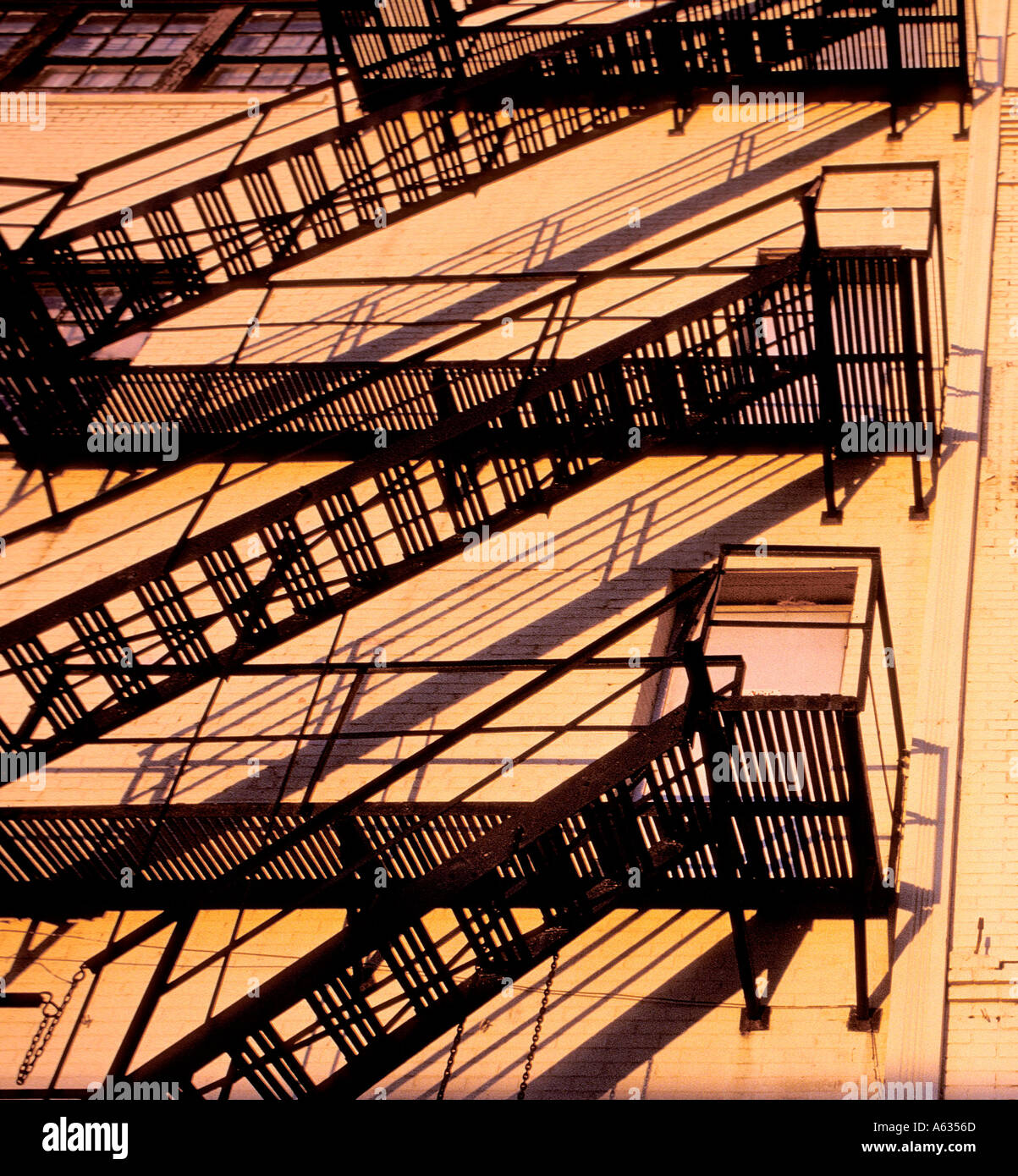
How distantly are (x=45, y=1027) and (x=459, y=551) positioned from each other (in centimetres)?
609

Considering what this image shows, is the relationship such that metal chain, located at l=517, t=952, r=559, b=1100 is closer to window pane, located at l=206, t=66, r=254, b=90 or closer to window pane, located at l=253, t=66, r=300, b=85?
window pane, located at l=253, t=66, r=300, b=85

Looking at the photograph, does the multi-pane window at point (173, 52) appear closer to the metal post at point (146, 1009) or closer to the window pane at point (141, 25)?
the window pane at point (141, 25)

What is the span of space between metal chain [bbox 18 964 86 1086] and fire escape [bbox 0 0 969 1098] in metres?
0.93

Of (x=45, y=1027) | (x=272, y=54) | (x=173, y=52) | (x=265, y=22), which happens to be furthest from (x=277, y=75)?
(x=45, y=1027)

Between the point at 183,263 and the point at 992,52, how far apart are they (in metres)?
13.3

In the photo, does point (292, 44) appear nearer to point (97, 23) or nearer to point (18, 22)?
point (97, 23)

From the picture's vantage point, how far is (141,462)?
2061 centimetres

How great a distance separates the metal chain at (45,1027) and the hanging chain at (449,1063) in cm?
354

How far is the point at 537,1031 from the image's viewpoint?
13.2 m

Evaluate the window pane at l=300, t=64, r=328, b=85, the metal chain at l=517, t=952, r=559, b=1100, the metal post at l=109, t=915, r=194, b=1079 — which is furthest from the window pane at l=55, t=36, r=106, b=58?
the metal post at l=109, t=915, r=194, b=1079

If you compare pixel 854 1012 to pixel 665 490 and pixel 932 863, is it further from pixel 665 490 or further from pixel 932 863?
pixel 665 490
